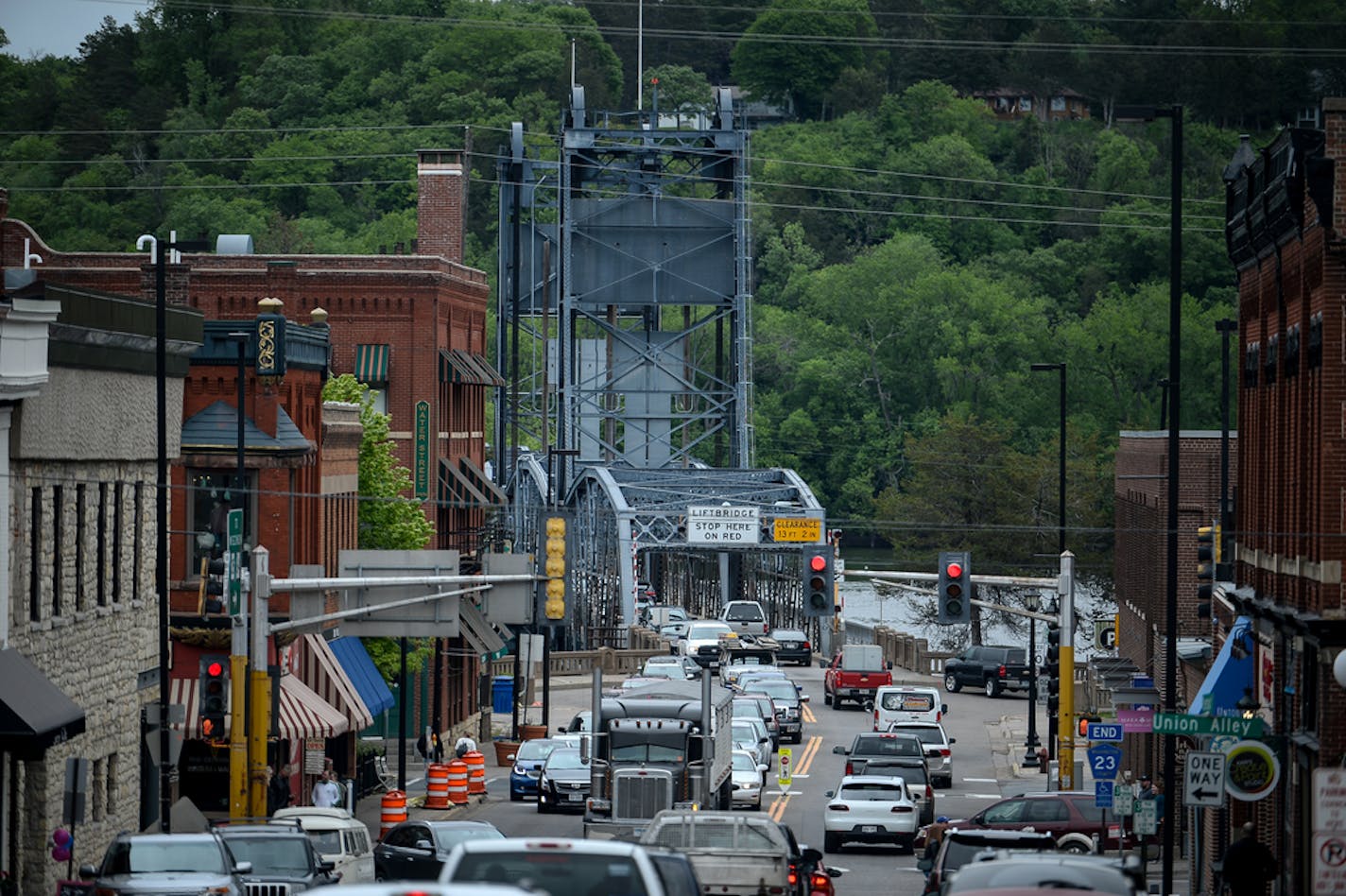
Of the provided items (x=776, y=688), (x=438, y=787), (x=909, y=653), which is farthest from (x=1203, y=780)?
(x=909, y=653)

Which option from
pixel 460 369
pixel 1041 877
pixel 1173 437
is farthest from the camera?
pixel 460 369

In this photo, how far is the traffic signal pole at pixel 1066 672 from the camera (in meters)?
46.5

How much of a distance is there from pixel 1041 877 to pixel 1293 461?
675 inches

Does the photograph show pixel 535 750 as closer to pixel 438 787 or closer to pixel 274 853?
pixel 438 787

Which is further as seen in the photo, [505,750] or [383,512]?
[505,750]

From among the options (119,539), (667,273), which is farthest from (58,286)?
(667,273)

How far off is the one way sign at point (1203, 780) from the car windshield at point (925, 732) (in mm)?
25830

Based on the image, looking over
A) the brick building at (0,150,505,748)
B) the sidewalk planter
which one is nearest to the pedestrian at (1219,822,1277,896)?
the sidewalk planter

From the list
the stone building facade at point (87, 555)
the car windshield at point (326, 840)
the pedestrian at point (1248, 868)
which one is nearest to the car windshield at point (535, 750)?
the stone building facade at point (87, 555)

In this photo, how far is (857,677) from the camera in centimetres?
7719

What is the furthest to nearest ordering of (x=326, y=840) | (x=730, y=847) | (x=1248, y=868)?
(x=326, y=840) → (x=730, y=847) → (x=1248, y=868)

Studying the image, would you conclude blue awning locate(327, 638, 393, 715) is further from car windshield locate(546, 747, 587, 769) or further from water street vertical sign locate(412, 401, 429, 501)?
water street vertical sign locate(412, 401, 429, 501)

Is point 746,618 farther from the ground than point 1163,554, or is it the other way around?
point 1163,554

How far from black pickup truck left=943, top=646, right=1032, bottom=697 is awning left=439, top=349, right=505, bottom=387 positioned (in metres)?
20.9
